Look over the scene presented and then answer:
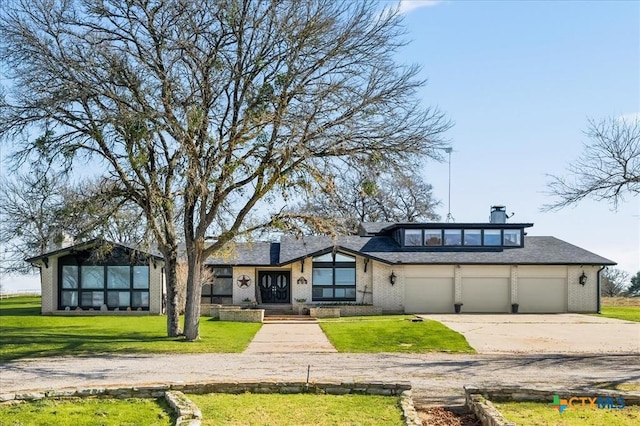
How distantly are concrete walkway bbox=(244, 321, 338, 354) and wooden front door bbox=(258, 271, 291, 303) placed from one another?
23.7 feet

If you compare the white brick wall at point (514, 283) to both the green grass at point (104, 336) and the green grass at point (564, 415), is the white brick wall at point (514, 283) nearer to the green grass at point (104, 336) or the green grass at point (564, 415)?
the green grass at point (104, 336)

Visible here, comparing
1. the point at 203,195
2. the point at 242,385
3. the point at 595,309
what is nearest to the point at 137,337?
the point at 203,195

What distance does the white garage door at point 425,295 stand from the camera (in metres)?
35.0

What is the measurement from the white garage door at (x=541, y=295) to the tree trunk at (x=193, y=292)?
64.3ft

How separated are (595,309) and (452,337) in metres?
16.7

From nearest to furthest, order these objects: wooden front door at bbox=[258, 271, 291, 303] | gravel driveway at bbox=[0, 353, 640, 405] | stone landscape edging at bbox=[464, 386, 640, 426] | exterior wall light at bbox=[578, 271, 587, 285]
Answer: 1. stone landscape edging at bbox=[464, 386, 640, 426]
2. gravel driveway at bbox=[0, 353, 640, 405]
3. exterior wall light at bbox=[578, 271, 587, 285]
4. wooden front door at bbox=[258, 271, 291, 303]

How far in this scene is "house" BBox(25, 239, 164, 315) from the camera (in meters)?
32.6

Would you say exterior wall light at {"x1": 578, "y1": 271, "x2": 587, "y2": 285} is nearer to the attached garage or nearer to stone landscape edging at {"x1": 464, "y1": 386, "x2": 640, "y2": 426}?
the attached garage

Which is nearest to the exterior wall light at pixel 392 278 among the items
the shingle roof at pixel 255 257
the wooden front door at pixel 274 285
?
the wooden front door at pixel 274 285

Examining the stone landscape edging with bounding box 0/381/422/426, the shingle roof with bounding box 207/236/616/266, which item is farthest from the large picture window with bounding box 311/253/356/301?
the stone landscape edging with bounding box 0/381/422/426

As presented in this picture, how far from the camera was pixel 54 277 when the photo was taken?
32.7 metres

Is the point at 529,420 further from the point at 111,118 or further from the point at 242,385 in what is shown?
the point at 111,118

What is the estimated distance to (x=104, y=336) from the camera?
879 inches

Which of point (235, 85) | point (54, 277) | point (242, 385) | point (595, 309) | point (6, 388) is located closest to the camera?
point (242, 385)
